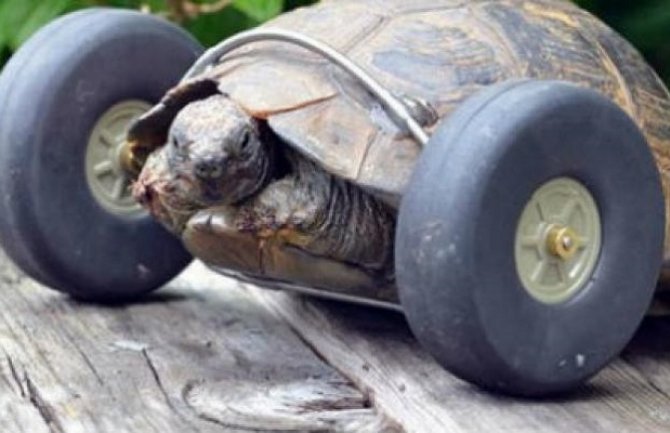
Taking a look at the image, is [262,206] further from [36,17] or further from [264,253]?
[36,17]

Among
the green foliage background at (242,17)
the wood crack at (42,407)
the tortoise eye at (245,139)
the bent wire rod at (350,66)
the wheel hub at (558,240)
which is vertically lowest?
the green foliage background at (242,17)

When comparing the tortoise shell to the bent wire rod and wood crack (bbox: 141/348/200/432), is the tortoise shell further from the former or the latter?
wood crack (bbox: 141/348/200/432)

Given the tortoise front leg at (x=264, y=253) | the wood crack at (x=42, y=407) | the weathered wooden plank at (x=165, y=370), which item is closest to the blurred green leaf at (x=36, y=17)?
the weathered wooden plank at (x=165, y=370)

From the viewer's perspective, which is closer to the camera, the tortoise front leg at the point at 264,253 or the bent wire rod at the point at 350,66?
the bent wire rod at the point at 350,66

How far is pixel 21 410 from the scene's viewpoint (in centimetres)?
202

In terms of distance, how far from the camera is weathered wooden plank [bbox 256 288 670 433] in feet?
6.40

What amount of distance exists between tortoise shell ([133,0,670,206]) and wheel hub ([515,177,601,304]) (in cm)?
17

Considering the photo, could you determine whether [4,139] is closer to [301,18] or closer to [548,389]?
[301,18]

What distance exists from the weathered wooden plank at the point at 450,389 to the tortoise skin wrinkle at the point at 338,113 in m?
0.09

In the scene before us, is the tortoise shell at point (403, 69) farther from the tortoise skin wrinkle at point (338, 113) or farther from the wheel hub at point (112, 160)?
the wheel hub at point (112, 160)

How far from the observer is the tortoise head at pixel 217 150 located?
7.27ft

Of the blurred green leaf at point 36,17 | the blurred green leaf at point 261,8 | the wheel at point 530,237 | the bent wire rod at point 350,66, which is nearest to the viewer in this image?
the wheel at point 530,237

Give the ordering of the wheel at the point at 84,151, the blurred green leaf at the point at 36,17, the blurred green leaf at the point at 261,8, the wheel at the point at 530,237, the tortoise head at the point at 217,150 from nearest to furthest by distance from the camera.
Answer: the wheel at the point at 530,237 < the tortoise head at the point at 217,150 < the wheel at the point at 84,151 < the blurred green leaf at the point at 261,8 < the blurred green leaf at the point at 36,17

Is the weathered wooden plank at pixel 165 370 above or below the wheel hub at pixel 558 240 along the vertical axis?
below
